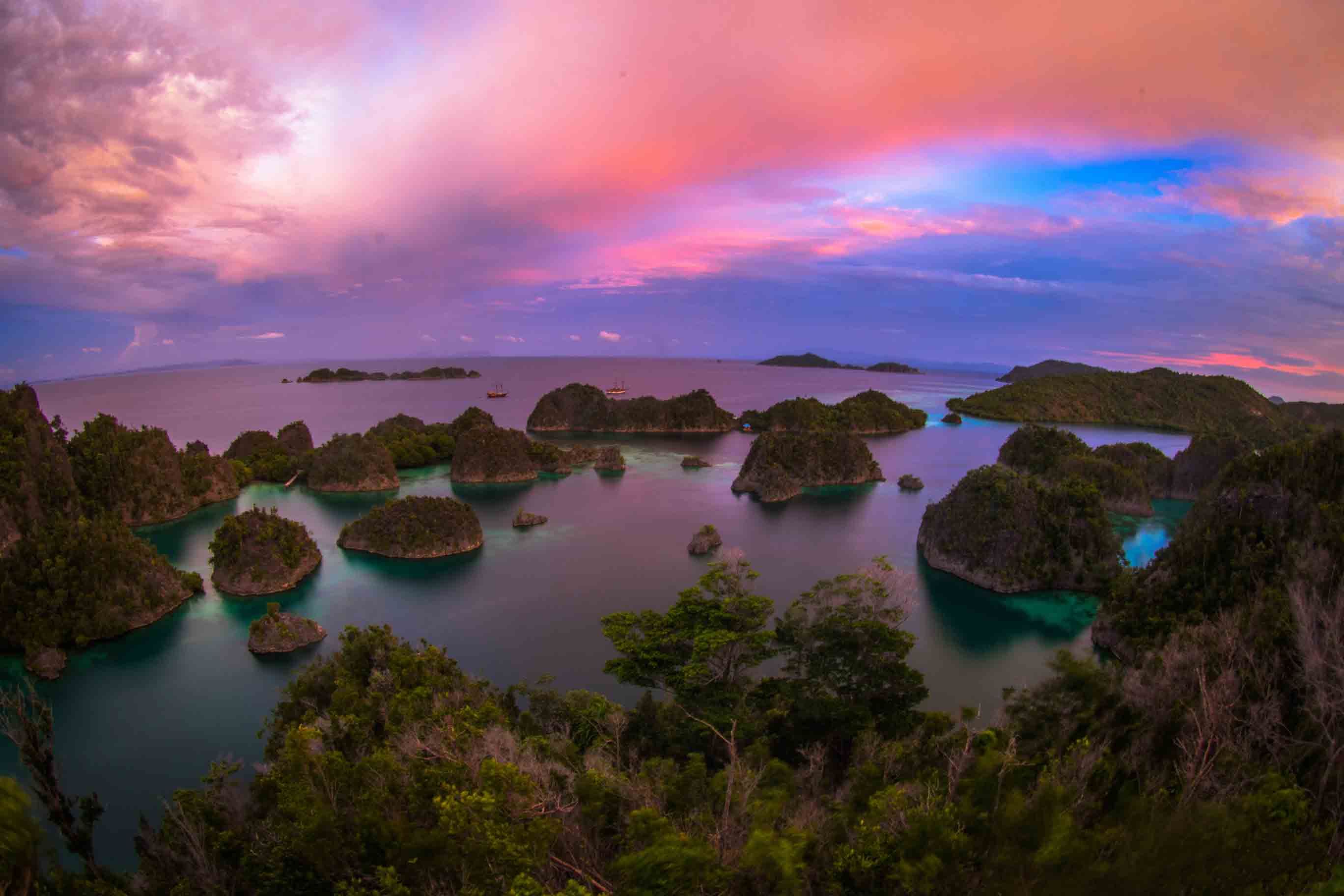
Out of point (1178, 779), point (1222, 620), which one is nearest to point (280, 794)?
point (1178, 779)

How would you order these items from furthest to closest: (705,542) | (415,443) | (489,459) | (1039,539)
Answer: (415,443) → (489,459) → (705,542) → (1039,539)

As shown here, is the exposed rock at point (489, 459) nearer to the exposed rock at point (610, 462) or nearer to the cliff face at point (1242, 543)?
the exposed rock at point (610, 462)

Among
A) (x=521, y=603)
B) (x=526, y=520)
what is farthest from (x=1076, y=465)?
(x=521, y=603)

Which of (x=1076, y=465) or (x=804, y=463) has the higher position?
(x=1076, y=465)

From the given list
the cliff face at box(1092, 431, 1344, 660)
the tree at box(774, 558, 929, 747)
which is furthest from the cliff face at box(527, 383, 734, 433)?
the tree at box(774, 558, 929, 747)

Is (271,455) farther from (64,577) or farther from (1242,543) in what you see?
(1242,543)

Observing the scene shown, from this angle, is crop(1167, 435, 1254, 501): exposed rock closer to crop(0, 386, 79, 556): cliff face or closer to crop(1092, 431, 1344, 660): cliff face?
crop(1092, 431, 1344, 660): cliff face
